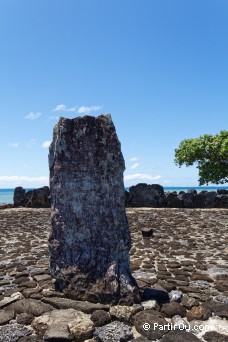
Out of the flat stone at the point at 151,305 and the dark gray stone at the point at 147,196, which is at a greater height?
the dark gray stone at the point at 147,196

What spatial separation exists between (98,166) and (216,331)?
3.03 metres

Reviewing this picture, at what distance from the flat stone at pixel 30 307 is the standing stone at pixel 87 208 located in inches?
21.9

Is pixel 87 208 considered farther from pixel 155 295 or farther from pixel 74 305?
pixel 155 295

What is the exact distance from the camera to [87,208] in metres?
5.93

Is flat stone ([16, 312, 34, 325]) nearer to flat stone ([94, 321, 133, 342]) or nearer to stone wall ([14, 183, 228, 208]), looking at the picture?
flat stone ([94, 321, 133, 342])

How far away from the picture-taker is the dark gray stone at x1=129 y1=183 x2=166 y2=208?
25.7m

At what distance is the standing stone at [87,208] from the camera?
571 centimetres

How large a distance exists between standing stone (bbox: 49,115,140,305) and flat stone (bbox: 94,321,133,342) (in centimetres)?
99

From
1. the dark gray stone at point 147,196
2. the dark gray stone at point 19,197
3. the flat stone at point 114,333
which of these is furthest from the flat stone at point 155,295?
the dark gray stone at point 19,197

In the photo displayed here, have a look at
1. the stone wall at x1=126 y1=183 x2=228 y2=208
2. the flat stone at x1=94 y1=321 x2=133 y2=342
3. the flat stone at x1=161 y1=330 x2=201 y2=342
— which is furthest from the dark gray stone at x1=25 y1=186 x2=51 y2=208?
the flat stone at x1=161 y1=330 x2=201 y2=342

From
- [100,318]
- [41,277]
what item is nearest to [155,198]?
[41,277]

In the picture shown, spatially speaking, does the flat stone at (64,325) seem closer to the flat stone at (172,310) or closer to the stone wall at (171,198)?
the flat stone at (172,310)

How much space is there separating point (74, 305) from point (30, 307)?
2.08 feet

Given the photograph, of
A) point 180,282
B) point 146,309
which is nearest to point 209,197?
point 180,282
